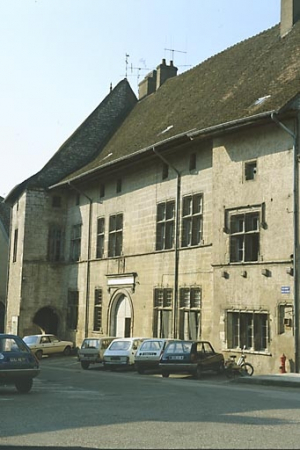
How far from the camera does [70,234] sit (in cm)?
4066

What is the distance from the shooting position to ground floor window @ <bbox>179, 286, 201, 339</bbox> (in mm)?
27875

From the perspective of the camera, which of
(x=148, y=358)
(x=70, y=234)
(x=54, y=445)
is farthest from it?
(x=70, y=234)

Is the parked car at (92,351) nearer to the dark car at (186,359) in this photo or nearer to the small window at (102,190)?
the dark car at (186,359)

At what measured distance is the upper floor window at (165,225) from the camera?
99.7ft

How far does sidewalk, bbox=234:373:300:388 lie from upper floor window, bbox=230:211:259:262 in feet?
15.8

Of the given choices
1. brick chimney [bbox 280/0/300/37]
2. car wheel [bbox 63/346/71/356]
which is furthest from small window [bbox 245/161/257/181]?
car wheel [bbox 63/346/71/356]

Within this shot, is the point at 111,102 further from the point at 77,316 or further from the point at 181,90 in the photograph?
the point at 77,316

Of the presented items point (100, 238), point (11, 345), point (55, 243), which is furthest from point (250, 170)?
point (55, 243)

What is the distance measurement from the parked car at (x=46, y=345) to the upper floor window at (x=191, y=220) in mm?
11072

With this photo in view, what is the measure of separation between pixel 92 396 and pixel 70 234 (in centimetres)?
2568

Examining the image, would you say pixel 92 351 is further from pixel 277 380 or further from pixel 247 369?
pixel 277 380

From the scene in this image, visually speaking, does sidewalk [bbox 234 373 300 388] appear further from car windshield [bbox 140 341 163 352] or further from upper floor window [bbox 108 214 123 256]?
upper floor window [bbox 108 214 123 256]

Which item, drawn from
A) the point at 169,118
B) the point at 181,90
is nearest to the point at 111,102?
the point at 181,90

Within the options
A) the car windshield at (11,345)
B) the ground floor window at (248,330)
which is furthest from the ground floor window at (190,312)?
the car windshield at (11,345)
